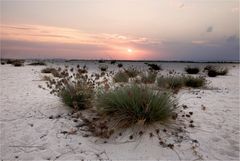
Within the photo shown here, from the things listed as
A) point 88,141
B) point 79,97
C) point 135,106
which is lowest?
point 88,141

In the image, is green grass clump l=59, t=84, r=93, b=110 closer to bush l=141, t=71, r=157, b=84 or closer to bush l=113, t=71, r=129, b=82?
bush l=141, t=71, r=157, b=84

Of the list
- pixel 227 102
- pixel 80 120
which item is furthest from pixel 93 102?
pixel 227 102

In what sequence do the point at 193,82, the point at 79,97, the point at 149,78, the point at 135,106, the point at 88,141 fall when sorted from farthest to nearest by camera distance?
the point at 193,82 < the point at 149,78 < the point at 79,97 < the point at 135,106 < the point at 88,141

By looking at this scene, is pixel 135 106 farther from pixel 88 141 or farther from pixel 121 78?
pixel 121 78

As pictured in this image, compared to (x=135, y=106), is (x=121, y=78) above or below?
below

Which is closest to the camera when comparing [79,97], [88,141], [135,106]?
[88,141]

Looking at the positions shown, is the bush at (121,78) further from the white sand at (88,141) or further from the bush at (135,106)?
the bush at (135,106)

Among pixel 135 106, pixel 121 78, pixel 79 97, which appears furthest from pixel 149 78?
pixel 135 106

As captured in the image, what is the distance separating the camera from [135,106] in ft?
14.8

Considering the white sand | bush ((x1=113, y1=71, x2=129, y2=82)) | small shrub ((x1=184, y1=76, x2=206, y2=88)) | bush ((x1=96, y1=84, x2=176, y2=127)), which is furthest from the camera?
bush ((x1=113, y1=71, x2=129, y2=82))

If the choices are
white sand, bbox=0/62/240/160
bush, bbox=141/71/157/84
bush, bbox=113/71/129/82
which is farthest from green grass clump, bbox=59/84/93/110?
bush, bbox=113/71/129/82

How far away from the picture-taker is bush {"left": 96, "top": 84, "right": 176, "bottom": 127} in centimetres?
454

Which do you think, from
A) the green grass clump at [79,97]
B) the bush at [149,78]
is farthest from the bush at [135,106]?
the bush at [149,78]

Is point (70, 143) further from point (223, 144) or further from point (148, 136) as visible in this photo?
point (223, 144)
